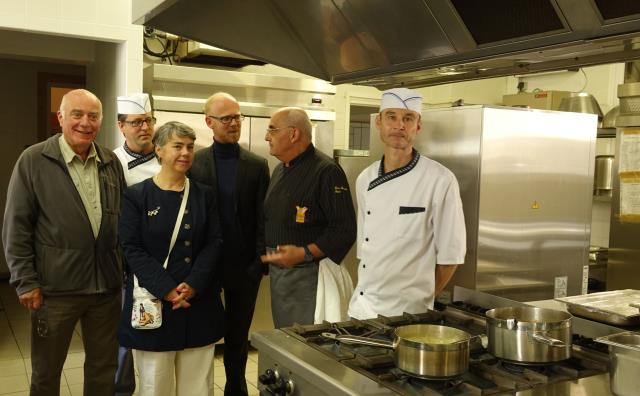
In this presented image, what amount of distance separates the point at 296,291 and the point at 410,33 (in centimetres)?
146

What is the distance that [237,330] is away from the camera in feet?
10.5

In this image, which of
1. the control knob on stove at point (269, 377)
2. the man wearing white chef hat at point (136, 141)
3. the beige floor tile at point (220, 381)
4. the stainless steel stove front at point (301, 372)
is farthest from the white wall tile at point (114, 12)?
the control knob on stove at point (269, 377)

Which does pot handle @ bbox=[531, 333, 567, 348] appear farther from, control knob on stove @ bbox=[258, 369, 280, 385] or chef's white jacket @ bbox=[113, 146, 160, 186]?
chef's white jacket @ bbox=[113, 146, 160, 186]

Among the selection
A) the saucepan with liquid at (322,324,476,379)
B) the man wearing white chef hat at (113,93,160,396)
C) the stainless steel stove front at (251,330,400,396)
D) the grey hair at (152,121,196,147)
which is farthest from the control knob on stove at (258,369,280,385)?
the man wearing white chef hat at (113,93,160,396)

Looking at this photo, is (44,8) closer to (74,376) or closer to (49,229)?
(49,229)

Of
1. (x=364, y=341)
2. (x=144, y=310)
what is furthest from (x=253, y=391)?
(x=364, y=341)

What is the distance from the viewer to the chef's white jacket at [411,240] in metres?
2.26

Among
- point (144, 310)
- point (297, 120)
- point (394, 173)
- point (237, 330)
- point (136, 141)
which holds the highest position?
point (297, 120)

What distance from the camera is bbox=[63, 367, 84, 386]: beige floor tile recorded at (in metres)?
3.71

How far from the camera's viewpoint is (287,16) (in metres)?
2.17

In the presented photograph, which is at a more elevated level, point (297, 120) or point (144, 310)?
point (297, 120)

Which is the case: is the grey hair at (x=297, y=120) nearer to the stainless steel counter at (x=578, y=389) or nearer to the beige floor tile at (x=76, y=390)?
the stainless steel counter at (x=578, y=389)

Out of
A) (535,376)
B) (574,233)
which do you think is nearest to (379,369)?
(535,376)

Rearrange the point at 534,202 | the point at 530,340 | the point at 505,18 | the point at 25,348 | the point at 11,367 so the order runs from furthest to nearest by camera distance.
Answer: the point at 25,348 → the point at 11,367 → the point at 534,202 → the point at 505,18 → the point at 530,340
